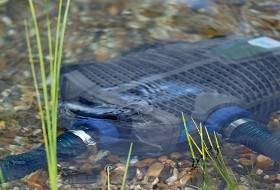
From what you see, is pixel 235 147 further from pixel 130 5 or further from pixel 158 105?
pixel 130 5

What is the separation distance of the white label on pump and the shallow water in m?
0.35

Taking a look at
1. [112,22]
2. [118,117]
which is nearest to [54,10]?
[112,22]

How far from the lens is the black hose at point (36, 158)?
8.19ft

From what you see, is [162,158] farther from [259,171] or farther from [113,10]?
[113,10]

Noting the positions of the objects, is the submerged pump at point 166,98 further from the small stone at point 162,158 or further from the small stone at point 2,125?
the small stone at point 2,125

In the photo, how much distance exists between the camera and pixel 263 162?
2.79 m

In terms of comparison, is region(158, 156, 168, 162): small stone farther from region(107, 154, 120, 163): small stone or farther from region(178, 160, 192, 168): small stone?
region(107, 154, 120, 163): small stone

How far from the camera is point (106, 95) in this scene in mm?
3055

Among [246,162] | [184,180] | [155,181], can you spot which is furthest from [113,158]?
[246,162]

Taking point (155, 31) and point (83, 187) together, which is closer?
point (83, 187)

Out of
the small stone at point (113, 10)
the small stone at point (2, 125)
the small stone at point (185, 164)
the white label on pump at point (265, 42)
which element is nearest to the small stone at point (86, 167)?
the small stone at point (185, 164)

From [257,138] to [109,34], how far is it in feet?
5.01

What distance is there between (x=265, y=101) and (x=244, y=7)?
139cm

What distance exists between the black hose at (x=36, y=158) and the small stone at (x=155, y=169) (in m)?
0.30
